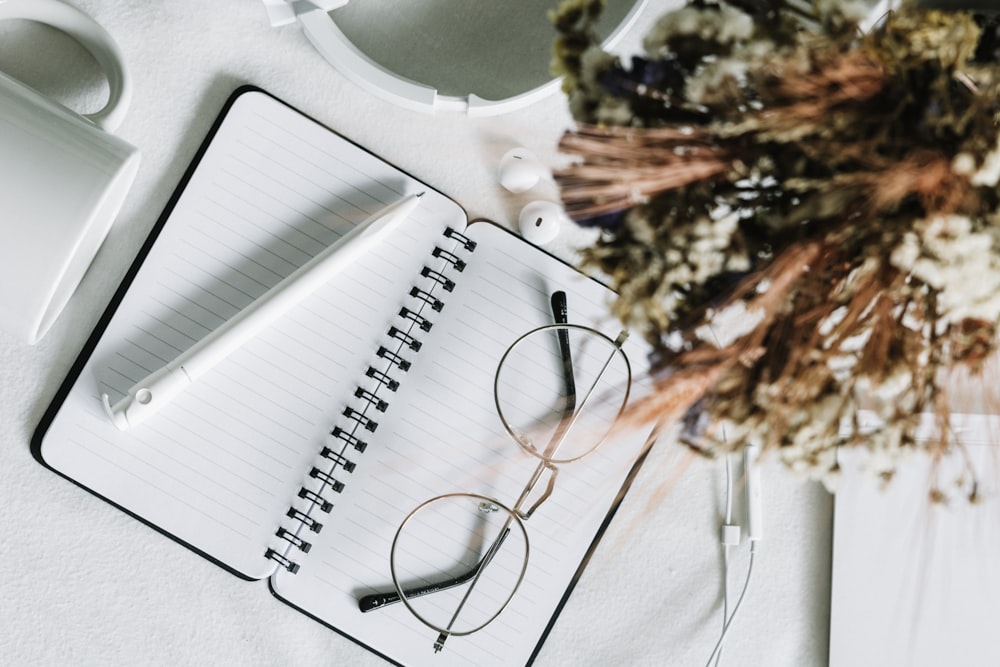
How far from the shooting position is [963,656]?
58cm

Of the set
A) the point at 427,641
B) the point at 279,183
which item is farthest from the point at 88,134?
the point at 427,641

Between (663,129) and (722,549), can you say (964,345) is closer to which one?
(663,129)

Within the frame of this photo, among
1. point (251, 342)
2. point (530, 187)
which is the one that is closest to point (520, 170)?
point (530, 187)

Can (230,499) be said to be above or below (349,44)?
below

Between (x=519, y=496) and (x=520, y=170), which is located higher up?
(x=520, y=170)

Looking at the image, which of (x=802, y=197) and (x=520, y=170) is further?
(x=520, y=170)

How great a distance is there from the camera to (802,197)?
1.02 ft

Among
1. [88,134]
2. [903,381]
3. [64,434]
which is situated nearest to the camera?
[903,381]

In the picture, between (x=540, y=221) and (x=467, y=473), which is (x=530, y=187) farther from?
(x=467, y=473)

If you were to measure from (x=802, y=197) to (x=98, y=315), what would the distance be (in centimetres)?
49

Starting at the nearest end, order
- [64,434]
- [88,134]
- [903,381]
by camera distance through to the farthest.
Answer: [903,381] → [88,134] → [64,434]

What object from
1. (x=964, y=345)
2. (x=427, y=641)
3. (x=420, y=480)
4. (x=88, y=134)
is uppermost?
(x=964, y=345)

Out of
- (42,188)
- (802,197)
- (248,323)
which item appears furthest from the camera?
(248,323)

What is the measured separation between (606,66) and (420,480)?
1.19ft
